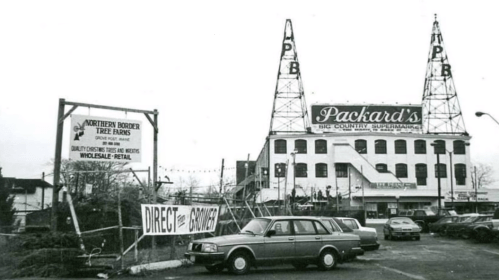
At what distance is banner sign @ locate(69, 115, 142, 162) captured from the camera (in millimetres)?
16812

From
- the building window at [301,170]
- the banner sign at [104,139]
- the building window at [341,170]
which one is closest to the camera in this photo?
the banner sign at [104,139]

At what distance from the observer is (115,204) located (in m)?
19.8

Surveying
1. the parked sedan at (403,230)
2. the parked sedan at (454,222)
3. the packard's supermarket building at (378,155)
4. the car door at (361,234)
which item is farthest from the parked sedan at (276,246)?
the packard's supermarket building at (378,155)

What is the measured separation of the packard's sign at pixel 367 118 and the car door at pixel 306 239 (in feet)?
167

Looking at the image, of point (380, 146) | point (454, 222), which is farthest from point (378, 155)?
point (454, 222)

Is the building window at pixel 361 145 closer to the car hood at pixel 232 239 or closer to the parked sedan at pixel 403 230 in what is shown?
the parked sedan at pixel 403 230

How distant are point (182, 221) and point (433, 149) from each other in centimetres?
5878

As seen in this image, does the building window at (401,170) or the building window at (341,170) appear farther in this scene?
the building window at (401,170)

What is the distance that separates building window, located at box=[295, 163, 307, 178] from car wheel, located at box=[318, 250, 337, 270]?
51.7 metres

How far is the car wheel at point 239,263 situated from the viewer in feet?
45.6

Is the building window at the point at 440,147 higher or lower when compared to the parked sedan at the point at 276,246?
higher

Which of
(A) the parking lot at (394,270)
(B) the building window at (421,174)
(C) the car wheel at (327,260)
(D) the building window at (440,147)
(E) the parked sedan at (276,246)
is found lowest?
(A) the parking lot at (394,270)

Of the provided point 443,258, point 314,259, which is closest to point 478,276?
point 314,259

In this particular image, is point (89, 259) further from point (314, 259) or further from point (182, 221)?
point (314, 259)
